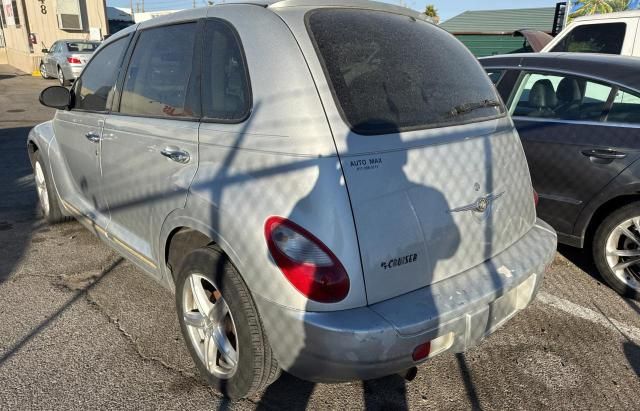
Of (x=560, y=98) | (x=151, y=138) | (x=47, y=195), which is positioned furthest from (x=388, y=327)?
(x=47, y=195)

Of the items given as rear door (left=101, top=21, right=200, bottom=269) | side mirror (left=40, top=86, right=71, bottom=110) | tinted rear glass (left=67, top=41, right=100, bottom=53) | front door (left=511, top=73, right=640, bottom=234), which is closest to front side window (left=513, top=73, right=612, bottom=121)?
front door (left=511, top=73, right=640, bottom=234)

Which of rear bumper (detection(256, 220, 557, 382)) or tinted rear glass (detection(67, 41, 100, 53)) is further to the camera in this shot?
tinted rear glass (detection(67, 41, 100, 53))

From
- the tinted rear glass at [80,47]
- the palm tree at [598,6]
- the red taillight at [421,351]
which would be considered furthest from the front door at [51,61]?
the palm tree at [598,6]

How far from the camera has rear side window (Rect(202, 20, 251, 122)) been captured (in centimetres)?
209

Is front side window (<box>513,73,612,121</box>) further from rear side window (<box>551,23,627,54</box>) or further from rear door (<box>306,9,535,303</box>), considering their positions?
rear side window (<box>551,23,627,54</box>)

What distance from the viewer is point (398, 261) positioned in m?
1.86

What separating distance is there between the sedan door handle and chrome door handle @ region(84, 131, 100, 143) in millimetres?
3383

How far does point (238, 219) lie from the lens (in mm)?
1904

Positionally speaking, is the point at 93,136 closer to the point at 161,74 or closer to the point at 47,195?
the point at 161,74

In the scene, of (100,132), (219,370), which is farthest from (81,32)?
(219,370)

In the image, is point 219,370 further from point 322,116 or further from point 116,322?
point 322,116

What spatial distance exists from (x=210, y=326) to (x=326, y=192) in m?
0.99

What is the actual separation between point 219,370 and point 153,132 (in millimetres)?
1287

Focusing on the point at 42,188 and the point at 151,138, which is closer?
the point at 151,138
